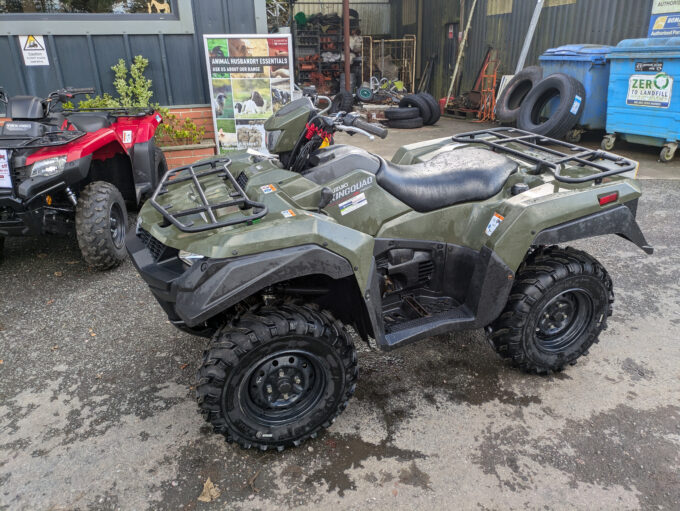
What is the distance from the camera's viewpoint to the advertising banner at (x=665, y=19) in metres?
8.26

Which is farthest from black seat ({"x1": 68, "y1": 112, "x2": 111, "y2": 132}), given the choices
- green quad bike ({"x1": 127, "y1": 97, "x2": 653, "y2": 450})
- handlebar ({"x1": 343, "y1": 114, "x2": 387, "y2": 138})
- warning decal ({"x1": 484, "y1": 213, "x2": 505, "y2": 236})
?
warning decal ({"x1": 484, "y1": 213, "x2": 505, "y2": 236})

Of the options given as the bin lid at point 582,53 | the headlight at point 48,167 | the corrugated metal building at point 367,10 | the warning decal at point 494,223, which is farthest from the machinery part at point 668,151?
the corrugated metal building at point 367,10

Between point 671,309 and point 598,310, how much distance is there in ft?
3.63

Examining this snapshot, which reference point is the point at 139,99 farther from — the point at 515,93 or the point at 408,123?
the point at 515,93

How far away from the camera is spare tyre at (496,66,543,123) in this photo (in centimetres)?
1023

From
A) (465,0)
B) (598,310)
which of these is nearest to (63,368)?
(598,310)

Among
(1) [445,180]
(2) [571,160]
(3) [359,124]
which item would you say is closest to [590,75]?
(2) [571,160]

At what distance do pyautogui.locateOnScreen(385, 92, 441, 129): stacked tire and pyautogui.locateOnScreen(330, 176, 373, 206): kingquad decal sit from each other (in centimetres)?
963

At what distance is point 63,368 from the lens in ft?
10.3

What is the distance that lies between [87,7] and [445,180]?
6301 mm

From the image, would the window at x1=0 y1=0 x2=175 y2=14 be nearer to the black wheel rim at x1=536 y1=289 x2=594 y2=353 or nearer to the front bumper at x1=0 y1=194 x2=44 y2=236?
the front bumper at x1=0 y1=194 x2=44 y2=236

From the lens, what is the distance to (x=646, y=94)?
25.6 feet

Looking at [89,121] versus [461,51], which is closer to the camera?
[89,121]

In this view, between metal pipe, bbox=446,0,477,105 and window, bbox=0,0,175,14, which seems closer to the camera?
window, bbox=0,0,175,14
